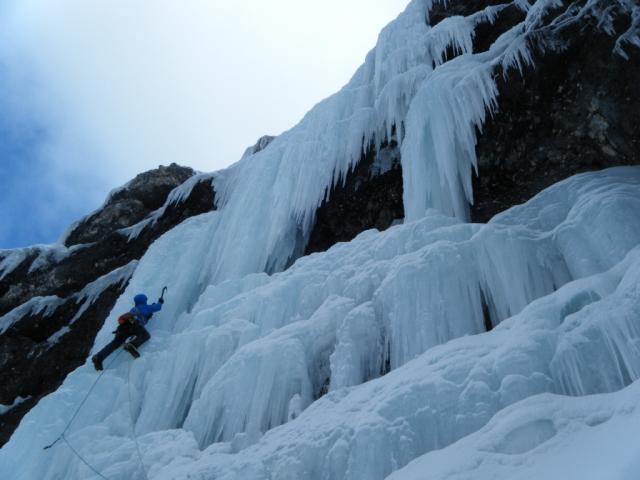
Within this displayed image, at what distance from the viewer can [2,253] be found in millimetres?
12273

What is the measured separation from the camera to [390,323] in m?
4.71

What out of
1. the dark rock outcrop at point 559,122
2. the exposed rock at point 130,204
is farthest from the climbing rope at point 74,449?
the exposed rock at point 130,204

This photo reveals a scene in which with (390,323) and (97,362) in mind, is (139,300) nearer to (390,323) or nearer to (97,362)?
(97,362)

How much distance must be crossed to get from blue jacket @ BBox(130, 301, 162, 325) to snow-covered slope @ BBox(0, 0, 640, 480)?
7.4 inches

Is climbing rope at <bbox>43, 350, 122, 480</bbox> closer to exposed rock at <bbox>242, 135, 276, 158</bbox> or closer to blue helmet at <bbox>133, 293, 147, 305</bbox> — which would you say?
blue helmet at <bbox>133, 293, 147, 305</bbox>

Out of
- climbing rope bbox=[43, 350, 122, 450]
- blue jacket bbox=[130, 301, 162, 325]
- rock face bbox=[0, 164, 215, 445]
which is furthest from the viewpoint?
rock face bbox=[0, 164, 215, 445]

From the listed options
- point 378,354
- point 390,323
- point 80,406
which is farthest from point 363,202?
point 80,406

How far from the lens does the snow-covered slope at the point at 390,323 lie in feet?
10.9

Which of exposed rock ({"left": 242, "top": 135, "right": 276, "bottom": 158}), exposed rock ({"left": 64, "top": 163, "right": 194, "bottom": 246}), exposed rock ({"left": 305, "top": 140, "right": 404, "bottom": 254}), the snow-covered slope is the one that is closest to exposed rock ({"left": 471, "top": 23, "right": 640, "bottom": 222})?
the snow-covered slope

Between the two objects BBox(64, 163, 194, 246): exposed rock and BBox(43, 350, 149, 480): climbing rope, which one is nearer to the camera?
BBox(43, 350, 149, 480): climbing rope

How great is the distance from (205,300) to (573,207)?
4.57 meters

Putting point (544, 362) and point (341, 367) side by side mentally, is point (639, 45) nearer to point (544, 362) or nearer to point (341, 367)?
point (544, 362)

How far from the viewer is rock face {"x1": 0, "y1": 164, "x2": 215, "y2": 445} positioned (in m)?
9.57

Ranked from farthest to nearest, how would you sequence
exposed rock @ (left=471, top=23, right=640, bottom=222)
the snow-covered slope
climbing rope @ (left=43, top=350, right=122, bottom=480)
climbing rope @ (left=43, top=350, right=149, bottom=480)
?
1. exposed rock @ (left=471, top=23, right=640, bottom=222)
2. climbing rope @ (left=43, top=350, right=122, bottom=480)
3. climbing rope @ (left=43, top=350, right=149, bottom=480)
4. the snow-covered slope
